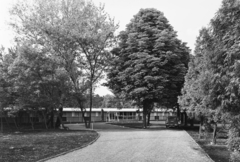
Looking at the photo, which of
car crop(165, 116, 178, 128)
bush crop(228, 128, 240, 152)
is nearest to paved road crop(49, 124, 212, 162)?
bush crop(228, 128, 240, 152)

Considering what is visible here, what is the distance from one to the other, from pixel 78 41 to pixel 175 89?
40.8 feet

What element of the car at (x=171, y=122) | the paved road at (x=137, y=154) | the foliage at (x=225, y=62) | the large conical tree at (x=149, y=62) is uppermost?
the large conical tree at (x=149, y=62)

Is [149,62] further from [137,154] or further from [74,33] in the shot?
[137,154]

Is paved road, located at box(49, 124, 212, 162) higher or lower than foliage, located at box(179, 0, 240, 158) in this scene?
lower

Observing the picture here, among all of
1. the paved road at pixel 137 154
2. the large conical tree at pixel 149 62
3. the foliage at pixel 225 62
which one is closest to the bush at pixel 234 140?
the foliage at pixel 225 62

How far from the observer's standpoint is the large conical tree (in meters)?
33.6

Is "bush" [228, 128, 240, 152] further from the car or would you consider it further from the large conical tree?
the car

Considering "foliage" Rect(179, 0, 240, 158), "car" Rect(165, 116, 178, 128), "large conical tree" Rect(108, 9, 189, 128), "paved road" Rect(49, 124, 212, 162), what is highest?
"large conical tree" Rect(108, 9, 189, 128)

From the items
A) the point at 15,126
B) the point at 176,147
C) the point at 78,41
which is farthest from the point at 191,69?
the point at 15,126

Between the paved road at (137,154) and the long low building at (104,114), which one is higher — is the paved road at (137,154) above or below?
below

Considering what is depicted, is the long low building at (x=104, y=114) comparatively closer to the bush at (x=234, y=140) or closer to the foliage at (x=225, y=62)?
the bush at (x=234, y=140)

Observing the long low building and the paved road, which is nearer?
the paved road

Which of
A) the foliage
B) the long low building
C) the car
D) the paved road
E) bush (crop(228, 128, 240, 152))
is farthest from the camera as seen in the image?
the long low building

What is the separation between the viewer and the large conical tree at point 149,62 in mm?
33562
